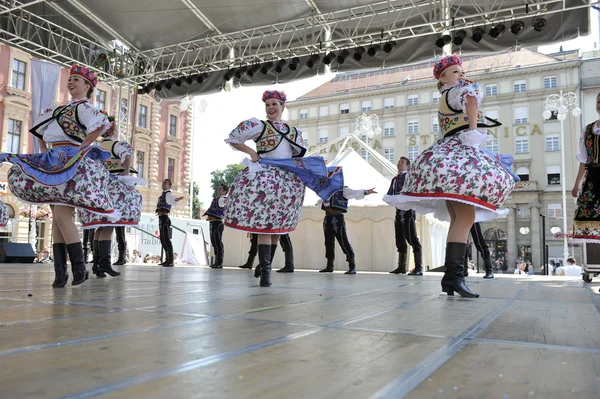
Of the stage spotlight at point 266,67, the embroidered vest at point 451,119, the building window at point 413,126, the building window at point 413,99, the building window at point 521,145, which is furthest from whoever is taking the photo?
the building window at point 413,126

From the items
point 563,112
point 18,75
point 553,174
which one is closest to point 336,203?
point 563,112

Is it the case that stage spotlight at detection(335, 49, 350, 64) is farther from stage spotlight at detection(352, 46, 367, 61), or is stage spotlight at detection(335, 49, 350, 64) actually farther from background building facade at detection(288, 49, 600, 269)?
background building facade at detection(288, 49, 600, 269)

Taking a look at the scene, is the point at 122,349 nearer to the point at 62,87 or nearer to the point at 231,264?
the point at 231,264

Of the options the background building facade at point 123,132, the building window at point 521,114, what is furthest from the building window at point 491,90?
the background building facade at point 123,132

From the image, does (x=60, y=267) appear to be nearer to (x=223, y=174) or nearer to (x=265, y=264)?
(x=265, y=264)

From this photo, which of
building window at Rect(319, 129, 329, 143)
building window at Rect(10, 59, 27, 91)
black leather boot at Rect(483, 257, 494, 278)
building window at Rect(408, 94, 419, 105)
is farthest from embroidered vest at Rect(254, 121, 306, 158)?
building window at Rect(319, 129, 329, 143)

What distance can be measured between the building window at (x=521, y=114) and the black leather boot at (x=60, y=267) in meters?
40.2

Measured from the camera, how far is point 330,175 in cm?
409

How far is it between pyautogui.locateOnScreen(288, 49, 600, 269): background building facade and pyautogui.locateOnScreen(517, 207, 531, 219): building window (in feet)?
0.24

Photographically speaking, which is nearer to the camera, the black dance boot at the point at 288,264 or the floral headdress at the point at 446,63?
the floral headdress at the point at 446,63

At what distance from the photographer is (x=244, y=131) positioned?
3814 millimetres

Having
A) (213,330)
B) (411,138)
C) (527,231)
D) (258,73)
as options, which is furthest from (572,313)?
(411,138)

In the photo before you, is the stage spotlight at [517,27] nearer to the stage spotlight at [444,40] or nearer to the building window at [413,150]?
the stage spotlight at [444,40]

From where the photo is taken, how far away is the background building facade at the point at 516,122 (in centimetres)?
3641
